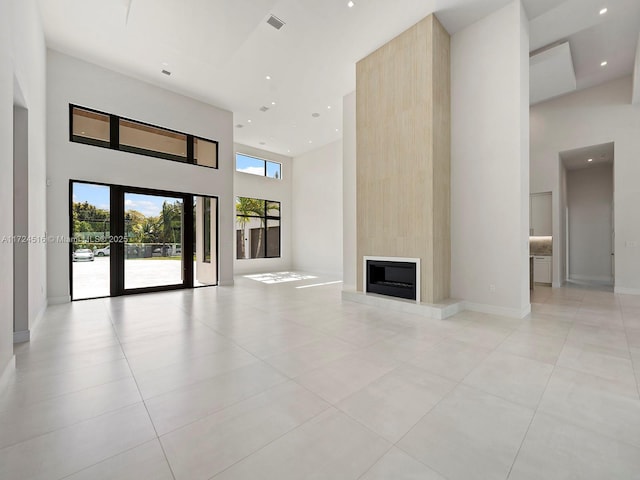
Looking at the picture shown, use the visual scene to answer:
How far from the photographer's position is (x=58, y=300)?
542 cm

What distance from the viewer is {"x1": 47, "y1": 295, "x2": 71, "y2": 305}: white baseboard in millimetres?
5336

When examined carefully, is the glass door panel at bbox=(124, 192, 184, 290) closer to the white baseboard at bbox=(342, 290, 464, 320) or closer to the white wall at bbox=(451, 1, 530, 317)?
the white baseboard at bbox=(342, 290, 464, 320)

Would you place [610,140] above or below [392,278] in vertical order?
above

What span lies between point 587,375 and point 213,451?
3094mm

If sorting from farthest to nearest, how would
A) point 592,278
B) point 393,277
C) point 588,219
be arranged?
point 588,219 < point 592,278 < point 393,277

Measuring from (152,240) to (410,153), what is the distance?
19.7 ft

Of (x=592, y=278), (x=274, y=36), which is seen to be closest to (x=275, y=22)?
(x=274, y=36)

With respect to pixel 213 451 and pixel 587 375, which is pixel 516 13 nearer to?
pixel 587 375

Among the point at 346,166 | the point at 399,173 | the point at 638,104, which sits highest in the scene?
the point at 638,104

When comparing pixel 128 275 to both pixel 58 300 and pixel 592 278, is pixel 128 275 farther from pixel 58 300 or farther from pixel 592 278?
pixel 592 278

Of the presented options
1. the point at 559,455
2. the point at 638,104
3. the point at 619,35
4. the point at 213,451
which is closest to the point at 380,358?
the point at 559,455

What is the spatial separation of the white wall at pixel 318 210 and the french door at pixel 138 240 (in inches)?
166

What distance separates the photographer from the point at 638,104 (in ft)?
20.9

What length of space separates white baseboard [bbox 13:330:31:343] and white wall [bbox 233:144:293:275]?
662cm
